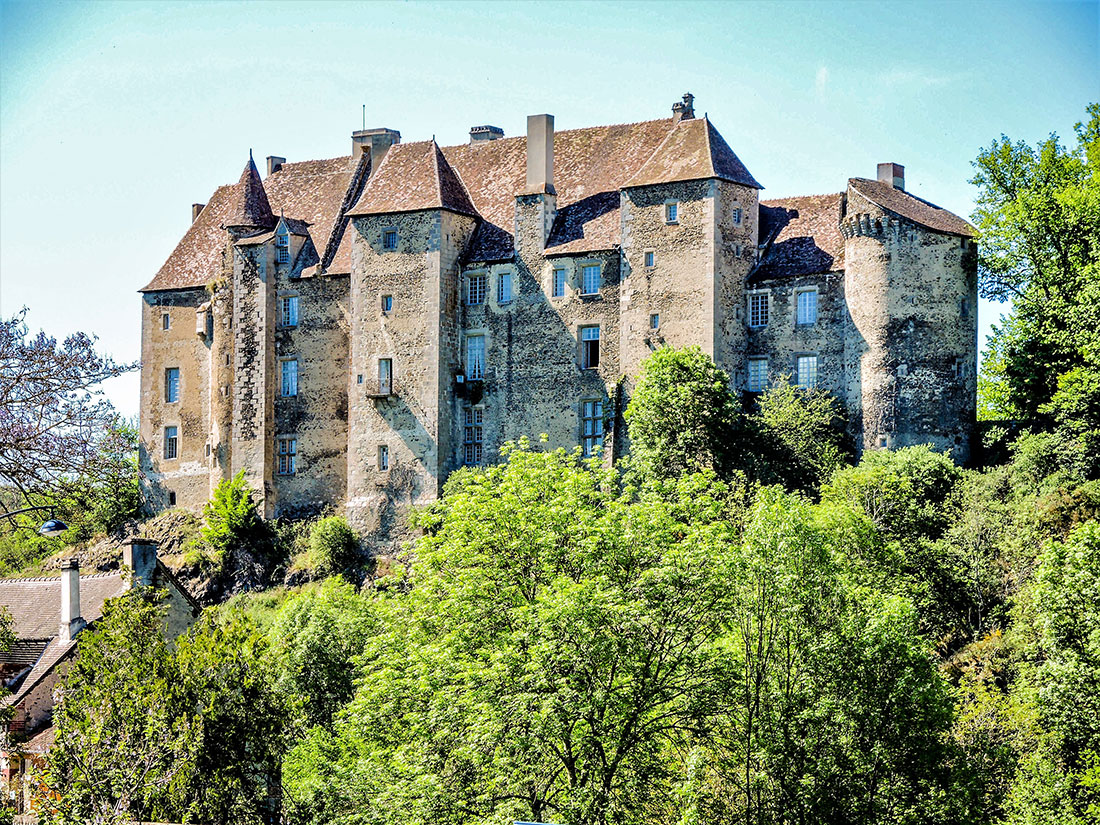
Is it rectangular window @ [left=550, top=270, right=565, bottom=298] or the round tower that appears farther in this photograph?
rectangular window @ [left=550, top=270, right=565, bottom=298]

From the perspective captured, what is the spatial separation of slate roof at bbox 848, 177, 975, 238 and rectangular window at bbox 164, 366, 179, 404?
98.0 ft

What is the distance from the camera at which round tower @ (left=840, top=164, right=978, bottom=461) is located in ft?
188

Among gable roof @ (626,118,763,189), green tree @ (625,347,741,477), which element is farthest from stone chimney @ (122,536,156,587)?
gable roof @ (626,118,763,189)

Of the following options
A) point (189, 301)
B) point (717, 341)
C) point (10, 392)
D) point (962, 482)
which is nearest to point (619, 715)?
point (10, 392)

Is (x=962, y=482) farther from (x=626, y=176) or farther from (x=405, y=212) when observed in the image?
(x=405, y=212)

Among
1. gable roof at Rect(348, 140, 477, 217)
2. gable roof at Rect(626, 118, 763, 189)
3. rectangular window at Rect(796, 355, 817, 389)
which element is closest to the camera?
rectangular window at Rect(796, 355, 817, 389)

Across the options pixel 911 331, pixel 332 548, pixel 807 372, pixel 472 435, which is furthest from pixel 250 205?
pixel 911 331

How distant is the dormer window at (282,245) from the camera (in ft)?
230

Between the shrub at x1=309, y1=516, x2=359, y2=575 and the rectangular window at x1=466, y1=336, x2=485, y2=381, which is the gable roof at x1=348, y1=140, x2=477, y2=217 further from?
the shrub at x1=309, y1=516, x2=359, y2=575

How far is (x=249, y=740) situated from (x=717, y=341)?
30.9 metres

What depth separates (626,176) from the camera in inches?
2562

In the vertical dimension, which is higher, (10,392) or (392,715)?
(10,392)

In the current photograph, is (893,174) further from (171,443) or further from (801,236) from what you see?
(171,443)

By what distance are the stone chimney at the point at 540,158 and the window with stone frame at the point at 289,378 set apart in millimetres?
11907
